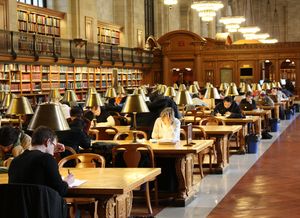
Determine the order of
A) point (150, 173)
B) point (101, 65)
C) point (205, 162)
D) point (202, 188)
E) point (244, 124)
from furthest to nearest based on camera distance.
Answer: point (101, 65) < point (244, 124) < point (205, 162) < point (202, 188) < point (150, 173)

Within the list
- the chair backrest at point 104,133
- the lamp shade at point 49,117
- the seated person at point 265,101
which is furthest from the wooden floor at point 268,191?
the seated person at point 265,101

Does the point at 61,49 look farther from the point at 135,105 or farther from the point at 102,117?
the point at 135,105

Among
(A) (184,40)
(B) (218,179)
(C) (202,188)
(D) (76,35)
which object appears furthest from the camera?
(A) (184,40)

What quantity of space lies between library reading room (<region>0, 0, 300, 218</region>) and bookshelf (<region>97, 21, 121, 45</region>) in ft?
0.16

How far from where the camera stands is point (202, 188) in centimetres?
917

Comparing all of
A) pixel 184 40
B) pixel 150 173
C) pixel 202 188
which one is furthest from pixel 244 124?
pixel 184 40

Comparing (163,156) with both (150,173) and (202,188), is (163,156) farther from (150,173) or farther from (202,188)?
(150,173)

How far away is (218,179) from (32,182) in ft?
17.7

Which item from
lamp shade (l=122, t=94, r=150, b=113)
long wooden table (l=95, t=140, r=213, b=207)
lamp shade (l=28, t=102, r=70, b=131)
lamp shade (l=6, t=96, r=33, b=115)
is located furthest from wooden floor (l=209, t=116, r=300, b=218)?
lamp shade (l=6, t=96, r=33, b=115)

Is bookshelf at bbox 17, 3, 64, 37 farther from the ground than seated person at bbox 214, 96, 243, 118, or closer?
farther from the ground

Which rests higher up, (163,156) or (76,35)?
(76,35)

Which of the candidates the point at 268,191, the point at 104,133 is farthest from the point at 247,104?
the point at 268,191

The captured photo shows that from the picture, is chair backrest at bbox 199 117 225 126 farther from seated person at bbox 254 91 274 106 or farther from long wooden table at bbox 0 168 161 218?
seated person at bbox 254 91 274 106

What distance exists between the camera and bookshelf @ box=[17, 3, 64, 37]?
20.9 metres
